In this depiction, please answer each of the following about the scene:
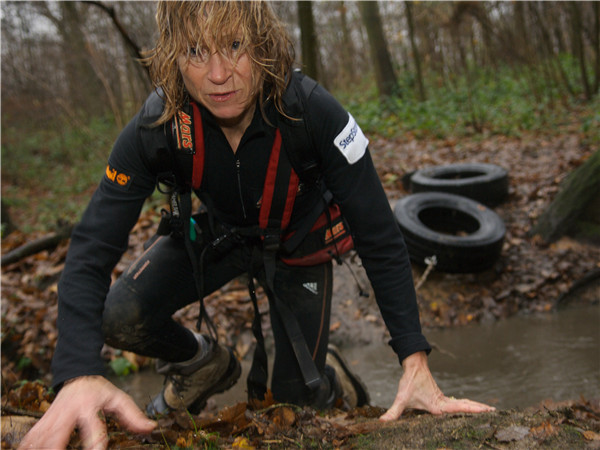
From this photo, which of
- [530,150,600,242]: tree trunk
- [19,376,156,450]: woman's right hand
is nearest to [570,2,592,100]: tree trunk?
[530,150,600,242]: tree trunk

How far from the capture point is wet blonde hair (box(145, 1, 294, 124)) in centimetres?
192

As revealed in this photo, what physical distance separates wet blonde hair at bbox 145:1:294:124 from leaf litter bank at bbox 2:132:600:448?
1.36 m

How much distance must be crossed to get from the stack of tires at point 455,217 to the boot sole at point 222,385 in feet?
8.23

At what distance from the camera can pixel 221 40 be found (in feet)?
6.34

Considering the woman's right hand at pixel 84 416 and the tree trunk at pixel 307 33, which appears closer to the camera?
the woman's right hand at pixel 84 416

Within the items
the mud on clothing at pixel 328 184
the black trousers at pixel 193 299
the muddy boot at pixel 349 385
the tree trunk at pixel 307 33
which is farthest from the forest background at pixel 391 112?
the muddy boot at pixel 349 385

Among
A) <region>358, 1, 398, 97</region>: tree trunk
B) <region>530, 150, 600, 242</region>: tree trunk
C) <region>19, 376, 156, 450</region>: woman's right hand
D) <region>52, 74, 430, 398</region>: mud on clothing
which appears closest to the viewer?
<region>19, 376, 156, 450</region>: woman's right hand

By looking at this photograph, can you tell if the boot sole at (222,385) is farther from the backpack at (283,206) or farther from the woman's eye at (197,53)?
the woman's eye at (197,53)

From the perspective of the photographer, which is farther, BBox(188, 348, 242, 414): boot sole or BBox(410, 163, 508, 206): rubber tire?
BBox(410, 163, 508, 206): rubber tire

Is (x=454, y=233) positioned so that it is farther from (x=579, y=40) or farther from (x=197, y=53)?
(x=579, y=40)

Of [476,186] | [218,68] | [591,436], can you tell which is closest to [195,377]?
[218,68]

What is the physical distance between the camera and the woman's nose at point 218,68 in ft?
6.44

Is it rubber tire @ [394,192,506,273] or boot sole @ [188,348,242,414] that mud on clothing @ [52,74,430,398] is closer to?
boot sole @ [188,348,242,414]

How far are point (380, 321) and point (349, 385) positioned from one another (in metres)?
1.47
